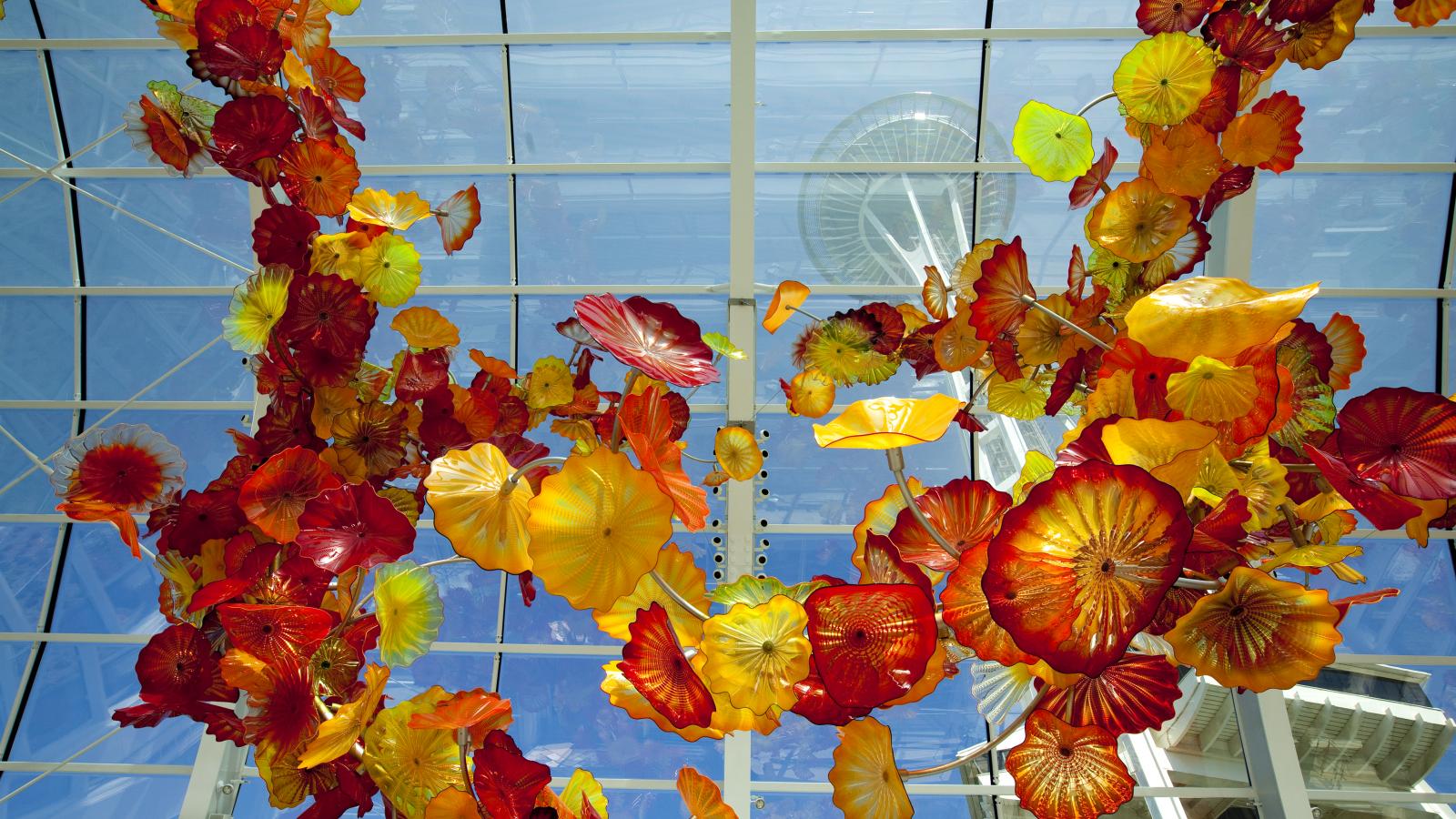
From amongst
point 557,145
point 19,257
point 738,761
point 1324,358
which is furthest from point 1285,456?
point 19,257

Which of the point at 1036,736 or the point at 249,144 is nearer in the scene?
the point at 1036,736

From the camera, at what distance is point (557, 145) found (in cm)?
978

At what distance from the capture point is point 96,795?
978 centimetres

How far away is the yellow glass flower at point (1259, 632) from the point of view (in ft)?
5.66

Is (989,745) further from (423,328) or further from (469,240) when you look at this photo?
(469,240)

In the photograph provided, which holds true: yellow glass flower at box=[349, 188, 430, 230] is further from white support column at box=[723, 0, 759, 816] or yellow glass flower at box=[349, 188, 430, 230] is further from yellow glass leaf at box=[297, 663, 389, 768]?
white support column at box=[723, 0, 759, 816]

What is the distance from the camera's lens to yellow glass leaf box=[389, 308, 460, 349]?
3711mm

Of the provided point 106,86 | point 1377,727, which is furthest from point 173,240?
point 1377,727

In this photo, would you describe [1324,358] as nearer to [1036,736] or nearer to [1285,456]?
[1285,456]

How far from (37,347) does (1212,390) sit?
11648 mm

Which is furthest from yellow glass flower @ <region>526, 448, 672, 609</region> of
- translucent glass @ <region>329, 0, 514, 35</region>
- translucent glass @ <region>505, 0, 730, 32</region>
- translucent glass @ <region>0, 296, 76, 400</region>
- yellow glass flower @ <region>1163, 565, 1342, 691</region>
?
translucent glass @ <region>0, 296, 76, 400</region>

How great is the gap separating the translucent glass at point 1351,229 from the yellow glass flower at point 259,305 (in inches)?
369

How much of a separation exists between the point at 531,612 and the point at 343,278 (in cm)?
744

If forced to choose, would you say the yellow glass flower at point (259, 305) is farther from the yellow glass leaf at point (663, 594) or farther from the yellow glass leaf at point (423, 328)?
the yellow glass leaf at point (663, 594)
